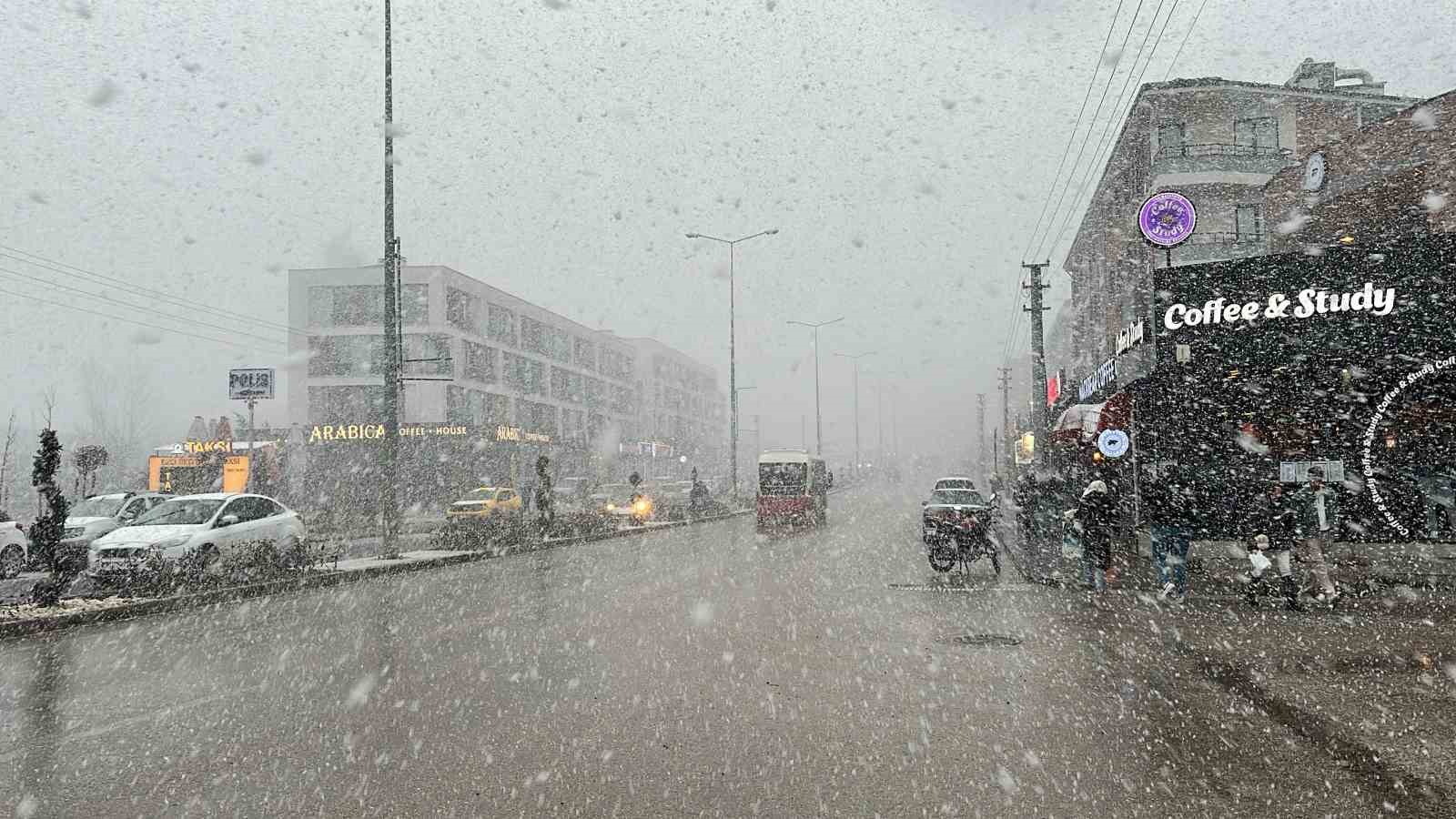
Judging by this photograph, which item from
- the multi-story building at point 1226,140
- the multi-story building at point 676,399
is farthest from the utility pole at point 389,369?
the multi-story building at point 676,399

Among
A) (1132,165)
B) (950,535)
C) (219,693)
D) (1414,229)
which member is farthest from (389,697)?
(1132,165)

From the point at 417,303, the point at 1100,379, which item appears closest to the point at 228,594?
the point at 1100,379

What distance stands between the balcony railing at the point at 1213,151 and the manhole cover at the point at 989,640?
35.5 metres

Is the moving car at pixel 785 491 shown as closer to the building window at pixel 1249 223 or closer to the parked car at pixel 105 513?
the parked car at pixel 105 513

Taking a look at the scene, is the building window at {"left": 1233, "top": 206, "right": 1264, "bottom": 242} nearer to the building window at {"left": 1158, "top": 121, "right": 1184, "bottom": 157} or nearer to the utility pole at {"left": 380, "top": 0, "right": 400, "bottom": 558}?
the building window at {"left": 1158, "top": 121, "right": 1184, "bottom": 157}

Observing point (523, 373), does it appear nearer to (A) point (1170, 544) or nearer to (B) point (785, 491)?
(B) point (785, 491)

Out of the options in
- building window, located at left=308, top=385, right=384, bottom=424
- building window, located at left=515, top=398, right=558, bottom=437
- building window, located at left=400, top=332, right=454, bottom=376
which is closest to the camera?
building window, located at left=400, top=332, right=454, bottom=376

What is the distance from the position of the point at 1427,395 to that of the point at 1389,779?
55.2 ft

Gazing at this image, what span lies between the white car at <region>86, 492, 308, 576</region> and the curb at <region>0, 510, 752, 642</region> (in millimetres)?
813

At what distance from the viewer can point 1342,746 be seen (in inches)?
237

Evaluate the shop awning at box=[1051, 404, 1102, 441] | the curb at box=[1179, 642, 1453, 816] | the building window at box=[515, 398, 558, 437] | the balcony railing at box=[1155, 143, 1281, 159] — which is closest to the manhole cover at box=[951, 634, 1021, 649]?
the curb at box=[1179, 642, 1453, 816]

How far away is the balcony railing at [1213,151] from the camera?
4041cm

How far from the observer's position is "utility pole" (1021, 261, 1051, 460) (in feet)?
112

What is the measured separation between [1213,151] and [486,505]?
30.8 metres
